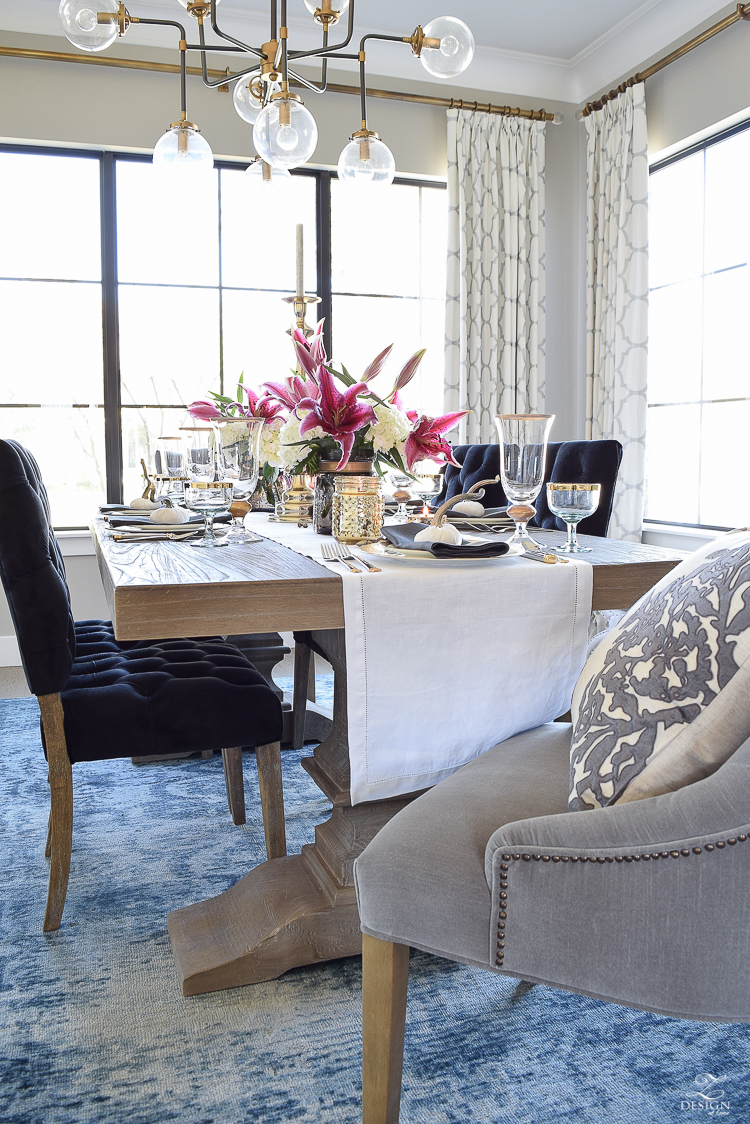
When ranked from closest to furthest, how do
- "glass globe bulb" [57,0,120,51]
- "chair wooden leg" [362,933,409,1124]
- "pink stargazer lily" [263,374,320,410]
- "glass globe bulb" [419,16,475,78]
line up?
"chair wooden leg" [362,933,409,1124] → "pink stargazer lily" [263,374,320,410] → "glass globe bulb" [57,0,120,51] → "glass globe bulb" [419,16,475,78]

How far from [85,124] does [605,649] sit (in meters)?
3.77

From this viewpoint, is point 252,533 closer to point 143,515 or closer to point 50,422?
point 143,515

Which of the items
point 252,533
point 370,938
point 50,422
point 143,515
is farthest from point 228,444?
point 50,422

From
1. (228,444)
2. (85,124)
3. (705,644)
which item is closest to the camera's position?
(705,644)

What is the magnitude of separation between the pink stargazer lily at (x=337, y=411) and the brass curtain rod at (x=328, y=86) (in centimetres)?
228

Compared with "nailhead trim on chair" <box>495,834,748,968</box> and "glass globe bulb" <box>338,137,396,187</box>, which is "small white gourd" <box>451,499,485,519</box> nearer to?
"glass globe bulb" <box>338,137,396,187</box>

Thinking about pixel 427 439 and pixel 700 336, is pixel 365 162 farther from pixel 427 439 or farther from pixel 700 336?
pixel 700 336

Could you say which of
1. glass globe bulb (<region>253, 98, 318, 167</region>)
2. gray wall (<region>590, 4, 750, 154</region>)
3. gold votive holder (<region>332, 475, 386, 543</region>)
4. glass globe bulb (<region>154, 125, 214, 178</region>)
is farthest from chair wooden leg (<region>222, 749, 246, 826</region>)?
gray wall (<region>590, 4, 750, 154</region>)

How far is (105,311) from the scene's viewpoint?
13.4 ft

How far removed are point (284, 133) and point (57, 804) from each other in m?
1.55

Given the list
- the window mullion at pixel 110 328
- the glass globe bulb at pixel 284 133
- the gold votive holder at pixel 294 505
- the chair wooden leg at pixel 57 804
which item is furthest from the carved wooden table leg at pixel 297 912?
the window mullion at pixel 110 328

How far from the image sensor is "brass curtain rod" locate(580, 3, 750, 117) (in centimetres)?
332

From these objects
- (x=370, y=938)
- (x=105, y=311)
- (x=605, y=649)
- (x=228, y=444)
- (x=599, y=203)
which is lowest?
(x=370, y=938)

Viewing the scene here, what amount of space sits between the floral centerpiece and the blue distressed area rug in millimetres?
956
